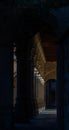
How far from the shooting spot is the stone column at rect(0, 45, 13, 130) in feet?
58.0

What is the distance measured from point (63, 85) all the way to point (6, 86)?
2.46 metres

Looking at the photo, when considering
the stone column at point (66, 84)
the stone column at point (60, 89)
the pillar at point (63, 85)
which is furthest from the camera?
the stone column at point (60, 89)

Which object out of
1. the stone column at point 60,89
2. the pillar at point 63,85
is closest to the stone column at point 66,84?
the pillar at point 63,85

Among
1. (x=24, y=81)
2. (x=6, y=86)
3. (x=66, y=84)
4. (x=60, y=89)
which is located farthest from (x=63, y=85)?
(x=24, y=81)

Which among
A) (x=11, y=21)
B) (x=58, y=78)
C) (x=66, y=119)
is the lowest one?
(x=66, y=119)

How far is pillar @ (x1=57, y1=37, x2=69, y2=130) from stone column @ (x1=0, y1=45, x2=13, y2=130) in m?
1.71

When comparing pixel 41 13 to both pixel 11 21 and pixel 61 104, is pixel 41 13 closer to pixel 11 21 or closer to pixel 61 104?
pixel 11 21

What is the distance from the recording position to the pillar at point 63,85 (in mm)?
15688

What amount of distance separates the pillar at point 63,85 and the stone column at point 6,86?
67.3 inches

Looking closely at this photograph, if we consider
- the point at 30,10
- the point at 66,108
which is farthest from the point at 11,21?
the point at 66,108

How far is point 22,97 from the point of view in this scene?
24250 mm

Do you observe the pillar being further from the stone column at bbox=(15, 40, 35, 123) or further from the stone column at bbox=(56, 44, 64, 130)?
the stone column at bbox=(15, 40, 35, 123)

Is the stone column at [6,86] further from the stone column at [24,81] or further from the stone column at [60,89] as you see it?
the stone column at [24,81]

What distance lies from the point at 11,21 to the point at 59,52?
5.25ft
